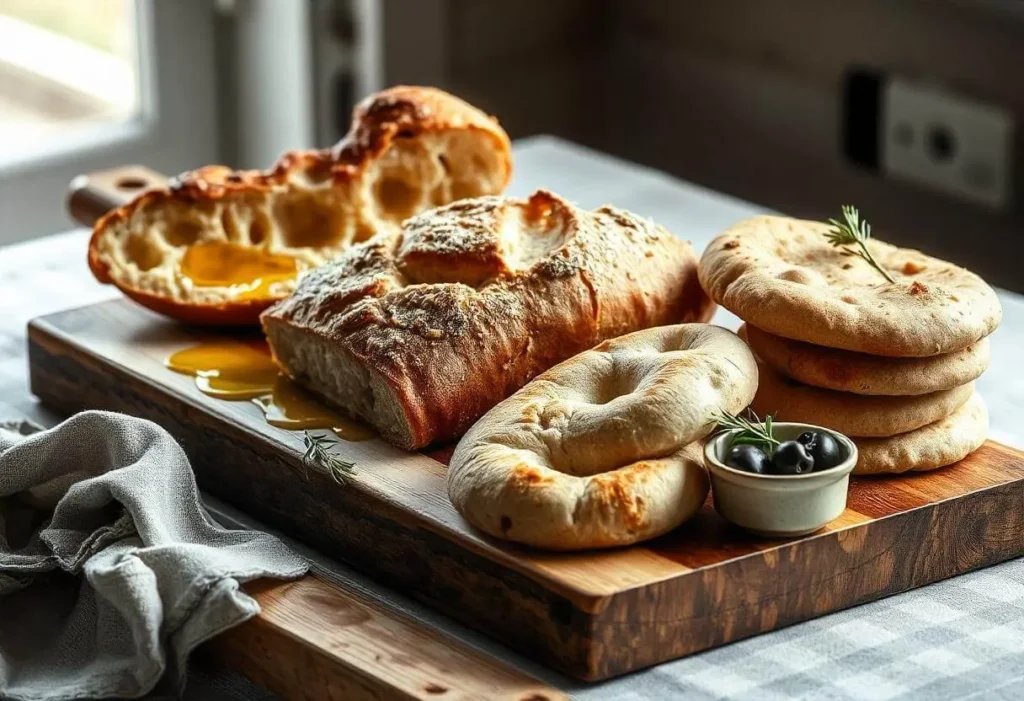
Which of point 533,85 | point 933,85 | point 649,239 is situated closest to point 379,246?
point 649,239

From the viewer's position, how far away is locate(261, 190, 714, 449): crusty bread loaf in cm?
163

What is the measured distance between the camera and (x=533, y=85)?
4.15m

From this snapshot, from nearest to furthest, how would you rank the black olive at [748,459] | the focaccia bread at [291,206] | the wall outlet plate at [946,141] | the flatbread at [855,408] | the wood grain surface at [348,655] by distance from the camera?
Answer: the wood grain surface at [348,655]
the black olive at [748,459]
the flatbread at [855,408]
the focaccia bread at [291,206]
the wall outlet plate at [946,141]

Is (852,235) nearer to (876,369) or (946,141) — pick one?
(876,369)

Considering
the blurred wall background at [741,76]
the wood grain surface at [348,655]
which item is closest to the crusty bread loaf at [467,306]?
the wood grain surface at [348,655]

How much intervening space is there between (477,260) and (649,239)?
22cm

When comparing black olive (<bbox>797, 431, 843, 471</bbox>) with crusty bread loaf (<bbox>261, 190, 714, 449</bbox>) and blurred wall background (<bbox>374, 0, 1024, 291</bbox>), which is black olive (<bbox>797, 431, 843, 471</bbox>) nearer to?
crusty bread loaf (<bbox>261, 190, 714, 449</bbox>)

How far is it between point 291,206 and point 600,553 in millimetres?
842

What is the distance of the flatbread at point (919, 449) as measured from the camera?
5.12 feet

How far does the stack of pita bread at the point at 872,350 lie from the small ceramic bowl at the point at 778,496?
10 cm

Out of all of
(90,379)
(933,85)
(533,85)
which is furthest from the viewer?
(533,85)

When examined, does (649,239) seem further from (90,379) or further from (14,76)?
(14,76)

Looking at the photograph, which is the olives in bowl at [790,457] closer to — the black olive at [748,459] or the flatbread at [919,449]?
the black olive at [748,459]

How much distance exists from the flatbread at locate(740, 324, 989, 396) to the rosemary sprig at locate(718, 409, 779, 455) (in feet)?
0.37
